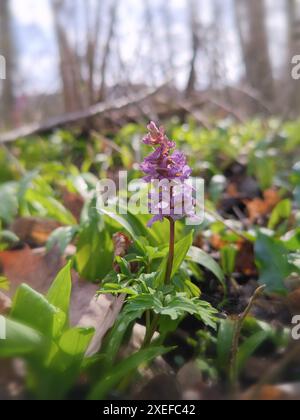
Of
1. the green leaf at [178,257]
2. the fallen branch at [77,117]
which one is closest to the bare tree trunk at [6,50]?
the fallen branch at [77,117]

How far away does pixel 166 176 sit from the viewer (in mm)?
1083

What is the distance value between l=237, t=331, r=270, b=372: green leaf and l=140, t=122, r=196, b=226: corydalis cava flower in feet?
1.03

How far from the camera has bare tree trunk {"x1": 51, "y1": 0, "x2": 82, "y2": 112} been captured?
5.11 meters

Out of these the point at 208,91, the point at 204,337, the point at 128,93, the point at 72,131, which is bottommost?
the point at 204,337

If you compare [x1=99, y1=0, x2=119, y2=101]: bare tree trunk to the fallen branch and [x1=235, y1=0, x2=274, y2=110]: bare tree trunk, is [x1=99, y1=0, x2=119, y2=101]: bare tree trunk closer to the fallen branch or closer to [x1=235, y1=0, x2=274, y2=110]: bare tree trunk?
the fallen branch

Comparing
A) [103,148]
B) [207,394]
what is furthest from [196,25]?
[207,394]

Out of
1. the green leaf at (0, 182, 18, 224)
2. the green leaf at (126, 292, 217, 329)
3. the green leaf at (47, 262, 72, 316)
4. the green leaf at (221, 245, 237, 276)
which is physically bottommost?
the green leaf at (126, 292, 217, 329)

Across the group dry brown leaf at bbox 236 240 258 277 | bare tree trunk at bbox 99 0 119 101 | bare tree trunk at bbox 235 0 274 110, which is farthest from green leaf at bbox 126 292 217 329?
bare tree trunk at bbox 235 0 274 110

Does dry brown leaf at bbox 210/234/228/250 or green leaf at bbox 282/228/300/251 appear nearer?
green leaf at bbox 282/228/300/251

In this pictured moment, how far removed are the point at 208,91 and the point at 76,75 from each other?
2.44 metres

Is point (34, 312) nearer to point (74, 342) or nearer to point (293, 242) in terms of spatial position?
point (74, 342)

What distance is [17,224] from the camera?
2.14 meters

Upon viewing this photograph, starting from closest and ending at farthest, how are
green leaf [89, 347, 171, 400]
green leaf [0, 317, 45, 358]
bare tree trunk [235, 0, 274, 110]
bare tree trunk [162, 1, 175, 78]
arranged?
green leaf [0, 317, 45, 358], green leaf [89, 347, 171, 400], bare tree trunk [162, 1, 175, 78], bare tree trunk [235, 0, 274, 110]

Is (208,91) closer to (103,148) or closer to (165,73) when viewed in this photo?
(165,73)
